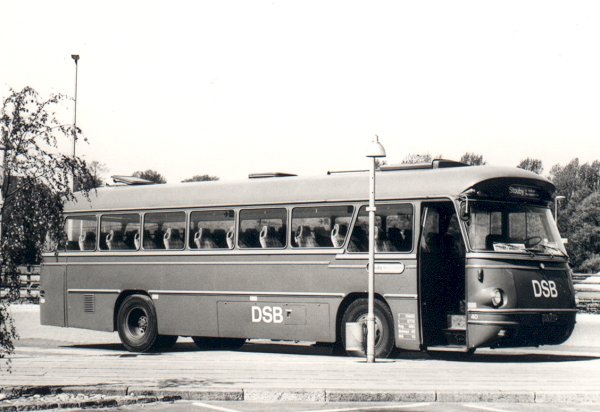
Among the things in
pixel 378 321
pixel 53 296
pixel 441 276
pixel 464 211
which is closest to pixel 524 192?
pixel 464 211

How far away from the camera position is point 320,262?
19.4 metres

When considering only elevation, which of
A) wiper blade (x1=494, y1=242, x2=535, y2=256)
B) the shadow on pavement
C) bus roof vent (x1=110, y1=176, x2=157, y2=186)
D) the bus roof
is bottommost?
the shadow on pavement

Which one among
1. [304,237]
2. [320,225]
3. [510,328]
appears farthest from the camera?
[304,237]

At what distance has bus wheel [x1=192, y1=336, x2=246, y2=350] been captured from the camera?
22.4 m

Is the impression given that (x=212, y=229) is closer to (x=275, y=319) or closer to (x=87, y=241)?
(x=275, y=319)

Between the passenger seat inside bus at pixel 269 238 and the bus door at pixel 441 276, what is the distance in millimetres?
3009

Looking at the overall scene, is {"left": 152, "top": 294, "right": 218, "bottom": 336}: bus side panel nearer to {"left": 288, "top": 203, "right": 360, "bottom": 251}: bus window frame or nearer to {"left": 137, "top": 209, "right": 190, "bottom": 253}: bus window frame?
{"left": 137, "top": 209, "right": 190, "bottom": 253}: bus window frame

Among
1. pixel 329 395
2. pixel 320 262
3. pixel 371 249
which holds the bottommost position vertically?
pixel 329 395

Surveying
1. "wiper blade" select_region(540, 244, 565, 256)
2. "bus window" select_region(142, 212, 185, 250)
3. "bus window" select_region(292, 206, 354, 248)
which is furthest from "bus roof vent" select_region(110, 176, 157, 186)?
"wiper blade" select_region(540, 244, 565, 256)

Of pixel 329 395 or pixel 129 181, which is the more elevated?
pixel 129 181

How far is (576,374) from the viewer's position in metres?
15.6

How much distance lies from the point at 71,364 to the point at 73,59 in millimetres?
37782

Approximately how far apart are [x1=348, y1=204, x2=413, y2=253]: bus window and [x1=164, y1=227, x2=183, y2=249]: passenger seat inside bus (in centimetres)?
400

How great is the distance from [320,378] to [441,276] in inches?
174
